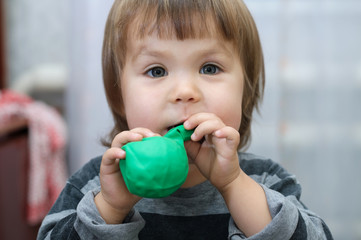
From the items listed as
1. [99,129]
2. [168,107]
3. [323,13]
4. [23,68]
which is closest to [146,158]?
[168,107]

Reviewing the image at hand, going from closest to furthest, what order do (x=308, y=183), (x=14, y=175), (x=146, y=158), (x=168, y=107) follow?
(x=146, y=158) → (x=168, y=107) → (x=14, y=175) → (x=308, y=183)

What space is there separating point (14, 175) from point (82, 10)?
1.88 ft

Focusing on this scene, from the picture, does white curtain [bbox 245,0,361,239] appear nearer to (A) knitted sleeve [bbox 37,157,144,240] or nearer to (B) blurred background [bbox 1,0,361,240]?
(B) blurred background [bbox 1,0,361,240]

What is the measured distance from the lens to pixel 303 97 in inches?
58.6

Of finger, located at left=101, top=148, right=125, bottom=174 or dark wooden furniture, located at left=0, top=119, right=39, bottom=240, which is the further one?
dark wooden furniture, located at left=0, top=119, right=39, bottom=240

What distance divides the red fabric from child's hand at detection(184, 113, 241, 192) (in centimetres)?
92

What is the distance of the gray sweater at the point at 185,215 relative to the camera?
650 mm

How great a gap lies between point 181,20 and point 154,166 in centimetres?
25

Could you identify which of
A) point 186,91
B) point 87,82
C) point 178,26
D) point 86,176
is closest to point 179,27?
point 178,26

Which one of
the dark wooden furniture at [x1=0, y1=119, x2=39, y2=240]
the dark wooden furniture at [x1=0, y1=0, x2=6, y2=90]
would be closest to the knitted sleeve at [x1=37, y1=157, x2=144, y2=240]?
the dark wooden furniture at [x1=0, y1=119, x2=39, y2=240]

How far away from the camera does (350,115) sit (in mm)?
1504

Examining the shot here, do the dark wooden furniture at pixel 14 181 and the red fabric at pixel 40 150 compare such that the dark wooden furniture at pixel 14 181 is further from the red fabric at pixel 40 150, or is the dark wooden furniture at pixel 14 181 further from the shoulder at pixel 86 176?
the shoulder at pixel 86 176

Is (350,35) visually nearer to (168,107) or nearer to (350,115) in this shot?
(350,115)

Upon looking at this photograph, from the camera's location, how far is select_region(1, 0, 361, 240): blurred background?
144cm
